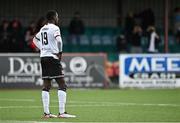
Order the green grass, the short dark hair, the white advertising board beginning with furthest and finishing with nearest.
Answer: the white advertising board < the short dark hair < the green grass

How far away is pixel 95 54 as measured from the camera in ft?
87.0

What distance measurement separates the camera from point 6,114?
15.7 m

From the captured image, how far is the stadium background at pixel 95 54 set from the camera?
53.8 ft

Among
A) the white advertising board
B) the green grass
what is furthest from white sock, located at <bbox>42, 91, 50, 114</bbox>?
the white advertising board

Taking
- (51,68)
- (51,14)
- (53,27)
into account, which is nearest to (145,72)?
(51,68)

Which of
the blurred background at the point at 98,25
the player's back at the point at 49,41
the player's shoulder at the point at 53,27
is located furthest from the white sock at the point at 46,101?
the blurred background at the point at 98,25

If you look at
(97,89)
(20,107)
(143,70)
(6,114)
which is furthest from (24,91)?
(6,114)

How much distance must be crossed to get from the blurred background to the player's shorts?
13.3 metres

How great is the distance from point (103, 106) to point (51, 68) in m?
3.14

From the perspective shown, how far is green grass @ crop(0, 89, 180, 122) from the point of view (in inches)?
586

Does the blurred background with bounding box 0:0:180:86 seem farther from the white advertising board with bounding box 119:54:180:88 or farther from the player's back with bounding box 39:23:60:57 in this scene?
the player's back with bounding box 39:23:60:57

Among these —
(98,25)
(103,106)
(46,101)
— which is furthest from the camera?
(98,25)

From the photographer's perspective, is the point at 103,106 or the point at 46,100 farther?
the point at 103,106

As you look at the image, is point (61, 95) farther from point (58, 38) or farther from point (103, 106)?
point (103, 106)
